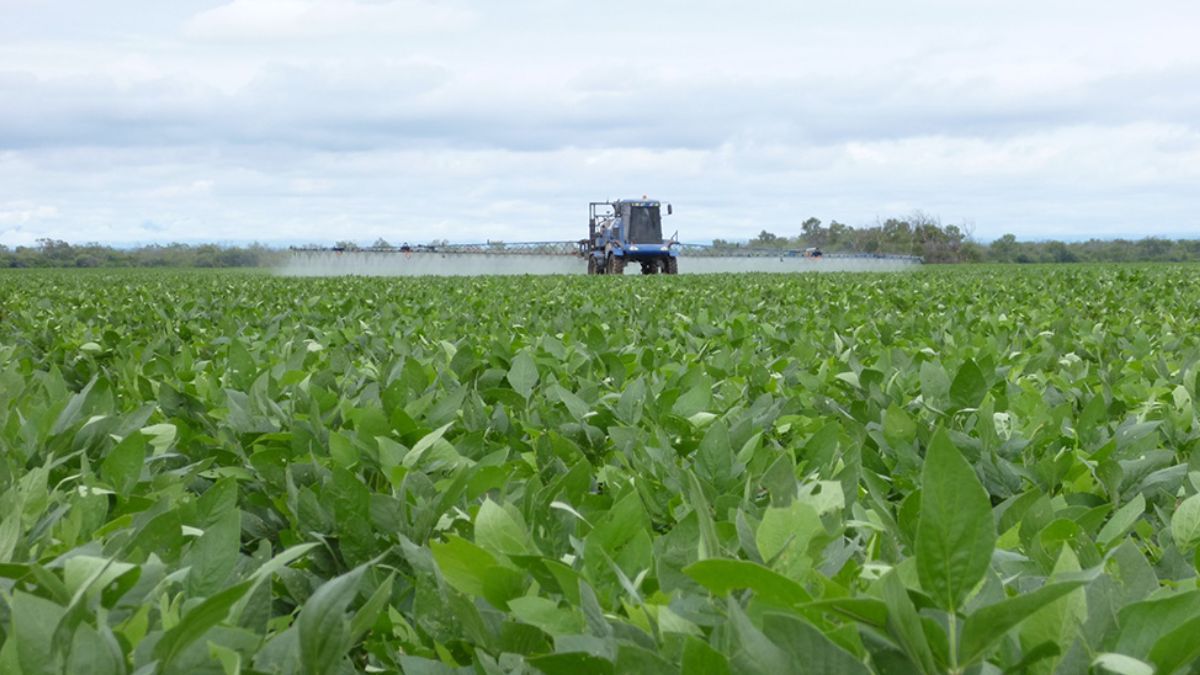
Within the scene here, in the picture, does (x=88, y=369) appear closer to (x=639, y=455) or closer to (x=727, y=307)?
(x=639, y=455)

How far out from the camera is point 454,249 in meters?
58.6

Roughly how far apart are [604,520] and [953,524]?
0.58 meters

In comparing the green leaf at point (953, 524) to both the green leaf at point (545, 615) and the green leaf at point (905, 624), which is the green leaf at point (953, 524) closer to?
the green leaf at point (905, 624)

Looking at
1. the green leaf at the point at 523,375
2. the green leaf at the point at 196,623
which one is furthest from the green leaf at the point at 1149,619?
the green leaf at the point at 523,375

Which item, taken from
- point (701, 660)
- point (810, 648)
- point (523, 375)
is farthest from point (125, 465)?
point (810, 648)

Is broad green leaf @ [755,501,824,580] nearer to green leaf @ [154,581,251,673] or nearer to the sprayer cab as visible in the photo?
green leaf @ [154,581,251,673]

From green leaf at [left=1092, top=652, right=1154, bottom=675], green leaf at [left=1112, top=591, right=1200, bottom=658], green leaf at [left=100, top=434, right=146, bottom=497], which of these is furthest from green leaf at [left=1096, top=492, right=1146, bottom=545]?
green leaf at [left=100, top=434, right=146, bottom=497]

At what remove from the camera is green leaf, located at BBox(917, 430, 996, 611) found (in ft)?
3.23

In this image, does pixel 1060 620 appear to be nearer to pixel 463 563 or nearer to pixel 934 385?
pixel 463 563

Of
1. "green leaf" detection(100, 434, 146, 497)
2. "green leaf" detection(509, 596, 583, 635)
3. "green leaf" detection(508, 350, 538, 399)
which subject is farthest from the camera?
"green leaf" detection(508, 350, 538, 399)

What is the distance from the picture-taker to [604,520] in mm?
1468

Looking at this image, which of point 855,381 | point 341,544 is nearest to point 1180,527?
point 341,544

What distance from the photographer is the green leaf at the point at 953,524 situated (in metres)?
0.99

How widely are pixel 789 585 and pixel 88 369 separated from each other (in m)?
4.76
